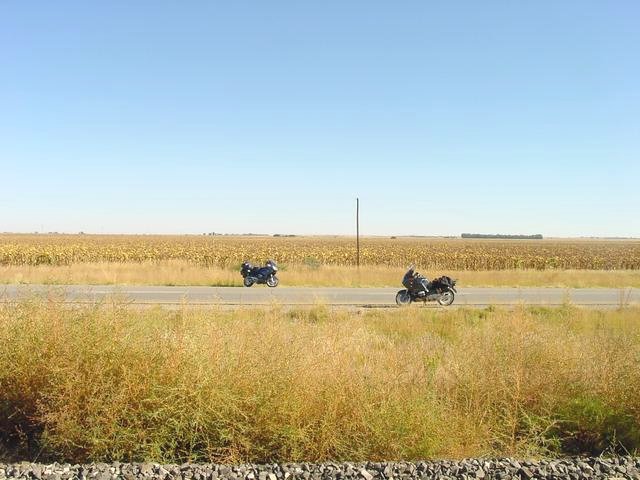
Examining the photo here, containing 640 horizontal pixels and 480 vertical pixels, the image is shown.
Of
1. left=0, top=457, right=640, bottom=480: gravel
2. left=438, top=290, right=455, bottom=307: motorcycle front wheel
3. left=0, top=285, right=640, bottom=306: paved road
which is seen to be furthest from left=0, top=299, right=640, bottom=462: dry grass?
left=438, top=290, right=455, bottom=307: motorcycle front wheel

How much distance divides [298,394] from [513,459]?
2.13 metres

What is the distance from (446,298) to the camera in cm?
1745

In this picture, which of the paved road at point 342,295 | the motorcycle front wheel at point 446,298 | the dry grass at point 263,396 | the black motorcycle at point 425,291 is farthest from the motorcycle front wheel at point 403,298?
the dry grass at point 263,396

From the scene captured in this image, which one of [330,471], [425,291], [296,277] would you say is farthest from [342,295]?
[330,471]

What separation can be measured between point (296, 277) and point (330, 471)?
21394 millimetres

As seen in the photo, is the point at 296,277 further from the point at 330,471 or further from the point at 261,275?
the point at 330,471

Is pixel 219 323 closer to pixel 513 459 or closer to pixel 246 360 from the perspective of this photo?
pixel 246 360

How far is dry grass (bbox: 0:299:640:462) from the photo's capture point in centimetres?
486

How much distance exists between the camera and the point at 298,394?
5.14m

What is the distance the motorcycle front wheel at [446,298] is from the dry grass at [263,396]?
10.9 meters

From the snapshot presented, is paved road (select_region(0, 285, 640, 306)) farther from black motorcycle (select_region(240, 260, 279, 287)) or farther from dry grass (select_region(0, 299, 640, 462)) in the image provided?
dry grass (select_region(0, 299, 640, 462))

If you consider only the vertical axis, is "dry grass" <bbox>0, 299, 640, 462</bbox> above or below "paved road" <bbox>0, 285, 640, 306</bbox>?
above

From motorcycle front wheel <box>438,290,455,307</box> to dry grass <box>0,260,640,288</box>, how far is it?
22.6 ft

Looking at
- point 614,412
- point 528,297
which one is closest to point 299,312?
point 614,412
